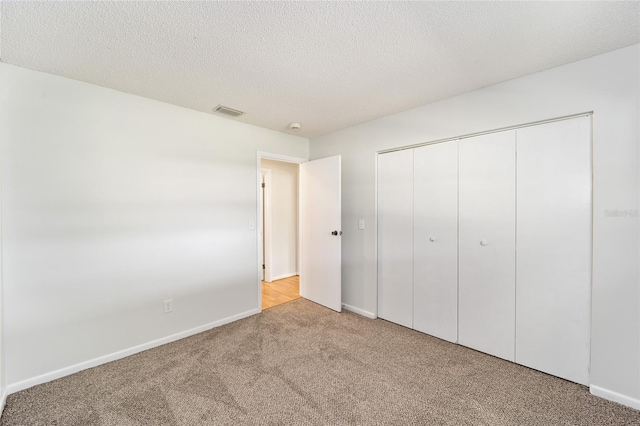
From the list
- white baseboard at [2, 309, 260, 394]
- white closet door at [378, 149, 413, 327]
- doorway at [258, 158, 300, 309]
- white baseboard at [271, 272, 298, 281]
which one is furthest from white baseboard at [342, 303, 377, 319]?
white baseboard at [271, 272, 298, 281]

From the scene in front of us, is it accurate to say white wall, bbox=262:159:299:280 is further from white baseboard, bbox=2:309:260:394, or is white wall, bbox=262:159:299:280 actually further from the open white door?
white baseboard, bbox=2:309:260:394

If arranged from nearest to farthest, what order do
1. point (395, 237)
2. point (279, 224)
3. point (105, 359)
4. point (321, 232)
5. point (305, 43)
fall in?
point (305, 43) → point (105, 359) → point (395, 237) → point (321, 232) → point (279, 224)

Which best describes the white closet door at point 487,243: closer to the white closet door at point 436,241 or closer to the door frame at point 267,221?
the white closet door at point 436,241

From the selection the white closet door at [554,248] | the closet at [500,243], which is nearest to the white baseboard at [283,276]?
the closet at [500,243]

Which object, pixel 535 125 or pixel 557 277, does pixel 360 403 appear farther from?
pixel 535 125

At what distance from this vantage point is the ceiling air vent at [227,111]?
2660 mm

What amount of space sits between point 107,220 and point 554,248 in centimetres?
361

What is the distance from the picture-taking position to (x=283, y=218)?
4.87 meters

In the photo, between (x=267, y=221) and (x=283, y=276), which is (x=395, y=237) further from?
(x=283, y=276)

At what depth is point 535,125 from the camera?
2.06 meters

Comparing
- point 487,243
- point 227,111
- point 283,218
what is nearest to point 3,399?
point 227,111

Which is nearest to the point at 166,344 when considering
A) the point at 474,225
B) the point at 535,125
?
the point at 474,225

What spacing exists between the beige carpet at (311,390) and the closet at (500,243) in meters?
0.26

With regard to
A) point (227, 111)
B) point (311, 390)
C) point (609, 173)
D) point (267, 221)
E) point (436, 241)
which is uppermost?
point (227, 111)
